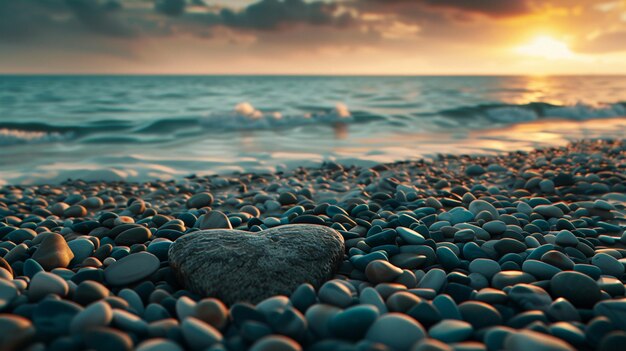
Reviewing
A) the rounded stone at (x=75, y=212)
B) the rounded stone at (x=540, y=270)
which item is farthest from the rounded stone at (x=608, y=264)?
the rounded stone at (x=75, y=212)

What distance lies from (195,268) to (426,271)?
3.56 feet

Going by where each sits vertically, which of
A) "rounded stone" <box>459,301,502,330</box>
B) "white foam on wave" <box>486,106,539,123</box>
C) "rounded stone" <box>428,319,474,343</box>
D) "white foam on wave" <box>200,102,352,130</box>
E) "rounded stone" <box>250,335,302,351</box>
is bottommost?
"rounded stone" <box>459,301,502,330</box>

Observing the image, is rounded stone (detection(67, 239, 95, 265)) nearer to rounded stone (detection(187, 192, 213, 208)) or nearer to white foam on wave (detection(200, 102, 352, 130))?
rounded stone (detection(187, 192, 213, 208))

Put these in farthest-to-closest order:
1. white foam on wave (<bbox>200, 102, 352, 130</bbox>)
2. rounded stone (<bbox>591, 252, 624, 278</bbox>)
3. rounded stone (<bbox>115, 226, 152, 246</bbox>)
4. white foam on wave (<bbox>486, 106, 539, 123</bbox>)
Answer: white foam on wave (<bbox>486, 106, 539, 123</bbox>)
white foam on wave (<bbox>200, 102, 352, 130</bbox>)
rounded stone (<bbox>115, 226, 152, 246</bbox>)
rounded stone (<bbox>591, 252, 624, 278</bbox>)

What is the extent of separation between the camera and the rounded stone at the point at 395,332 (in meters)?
1.22

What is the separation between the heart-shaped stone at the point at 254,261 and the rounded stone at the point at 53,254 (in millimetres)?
591

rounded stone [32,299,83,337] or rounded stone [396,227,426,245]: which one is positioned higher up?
rounded stone [396,227,426,245]

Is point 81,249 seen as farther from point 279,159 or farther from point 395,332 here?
point 279,159

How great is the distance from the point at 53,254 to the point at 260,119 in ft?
34.0

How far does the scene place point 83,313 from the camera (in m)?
1.32

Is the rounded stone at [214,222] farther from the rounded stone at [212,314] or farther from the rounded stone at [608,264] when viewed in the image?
the rounded stone at [608,264]

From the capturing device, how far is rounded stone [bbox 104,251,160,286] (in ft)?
6.03

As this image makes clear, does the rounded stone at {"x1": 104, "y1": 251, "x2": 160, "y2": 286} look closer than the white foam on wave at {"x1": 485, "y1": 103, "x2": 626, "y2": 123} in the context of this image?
Yes

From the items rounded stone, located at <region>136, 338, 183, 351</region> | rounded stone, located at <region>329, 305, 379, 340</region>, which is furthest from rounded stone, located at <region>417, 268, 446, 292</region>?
rounded stone, located at <region>136, 338, 183, 351</region>
